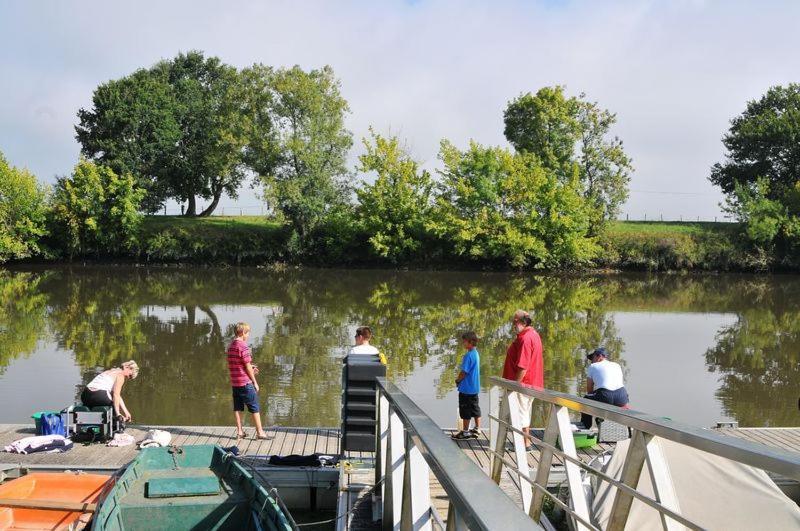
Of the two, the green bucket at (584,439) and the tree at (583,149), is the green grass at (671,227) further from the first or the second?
the green bucket at (584,439)

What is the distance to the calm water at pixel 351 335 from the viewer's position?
1316cm

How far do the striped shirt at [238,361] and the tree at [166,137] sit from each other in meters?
38.9

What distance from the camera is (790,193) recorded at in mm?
49031

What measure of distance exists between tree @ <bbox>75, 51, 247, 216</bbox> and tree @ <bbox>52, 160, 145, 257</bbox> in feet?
11.7

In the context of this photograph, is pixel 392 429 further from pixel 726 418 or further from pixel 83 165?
pixel 83 165

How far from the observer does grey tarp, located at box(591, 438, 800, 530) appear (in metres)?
3.39

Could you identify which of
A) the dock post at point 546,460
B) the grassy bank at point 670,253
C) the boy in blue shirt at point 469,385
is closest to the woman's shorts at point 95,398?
the boy in blue shirt at point 469,385

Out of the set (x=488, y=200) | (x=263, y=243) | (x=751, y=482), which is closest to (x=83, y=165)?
(x=263, y=243)

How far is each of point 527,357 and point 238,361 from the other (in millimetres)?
3681

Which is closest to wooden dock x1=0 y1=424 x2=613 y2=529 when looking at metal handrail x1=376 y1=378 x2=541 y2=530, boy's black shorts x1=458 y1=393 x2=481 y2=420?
boy's black shorts x1=458 y1=393 x2=481 y2=420

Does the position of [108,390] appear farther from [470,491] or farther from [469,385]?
Result: [470,491]

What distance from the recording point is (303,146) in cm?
4375

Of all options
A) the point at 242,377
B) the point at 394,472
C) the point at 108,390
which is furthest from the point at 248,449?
the point at 394,472

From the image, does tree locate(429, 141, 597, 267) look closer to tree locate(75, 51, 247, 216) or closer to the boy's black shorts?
tree locate(75, 51, 247, 216)
